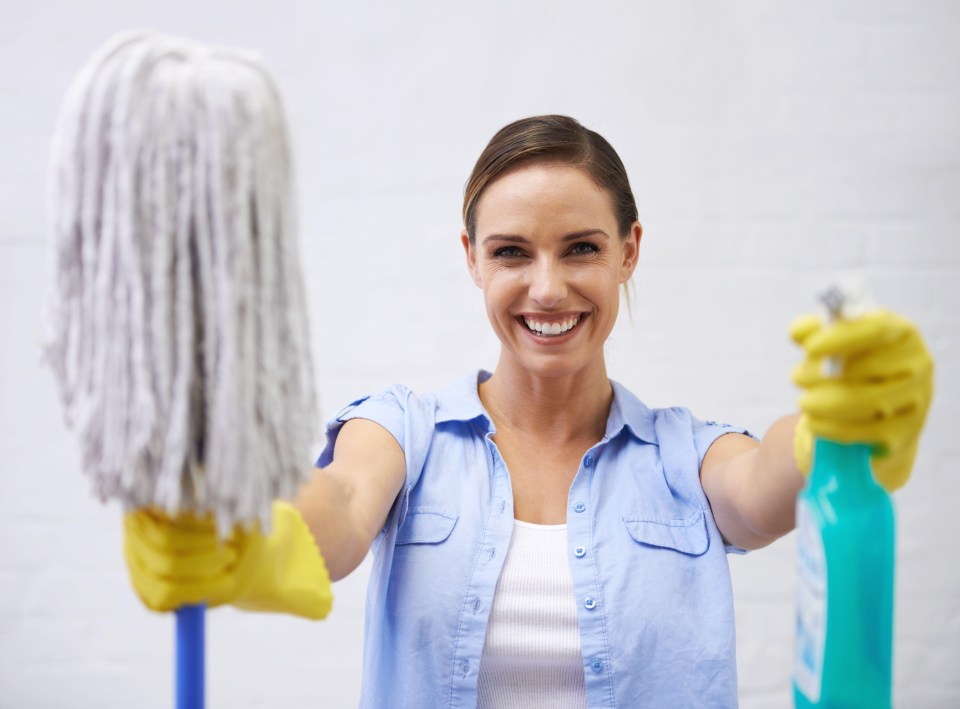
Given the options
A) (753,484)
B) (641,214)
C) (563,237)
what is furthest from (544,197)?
(641,214)

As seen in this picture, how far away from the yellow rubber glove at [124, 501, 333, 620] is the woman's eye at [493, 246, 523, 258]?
1.63 ft

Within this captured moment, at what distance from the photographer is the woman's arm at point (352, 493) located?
2.95 feet

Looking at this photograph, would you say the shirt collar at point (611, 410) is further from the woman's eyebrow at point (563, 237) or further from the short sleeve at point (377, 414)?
the woman's eyebrow at point (563, 237)

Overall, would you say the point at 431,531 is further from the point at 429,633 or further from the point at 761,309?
the point at 761,309

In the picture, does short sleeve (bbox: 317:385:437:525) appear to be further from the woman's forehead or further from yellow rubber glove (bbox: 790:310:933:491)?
yellow rubber glove (bbox: 790:310:933:491)

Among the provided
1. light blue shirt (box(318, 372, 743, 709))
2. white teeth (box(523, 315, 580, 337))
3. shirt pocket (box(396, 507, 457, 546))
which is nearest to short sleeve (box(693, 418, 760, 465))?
light blue shirt (box(318, 372, 743, 709))

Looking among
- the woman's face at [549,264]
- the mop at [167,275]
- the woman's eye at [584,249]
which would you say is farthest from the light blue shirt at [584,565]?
the mop at [167,275]

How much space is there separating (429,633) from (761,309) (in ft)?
3.49

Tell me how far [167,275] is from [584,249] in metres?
0.66

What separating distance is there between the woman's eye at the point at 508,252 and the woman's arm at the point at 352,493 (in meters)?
0.26

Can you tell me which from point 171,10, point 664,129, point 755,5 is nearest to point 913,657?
point 664,129

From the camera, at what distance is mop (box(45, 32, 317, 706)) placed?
58cm

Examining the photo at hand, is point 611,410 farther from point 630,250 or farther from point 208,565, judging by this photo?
point 208,565

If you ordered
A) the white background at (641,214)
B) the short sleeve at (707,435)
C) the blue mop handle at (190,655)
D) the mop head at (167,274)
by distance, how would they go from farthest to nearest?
the white background at (641,214)
the short sleeve at (707,435)
the blue mop handle at (190,655)
the mop head at (167,274)
